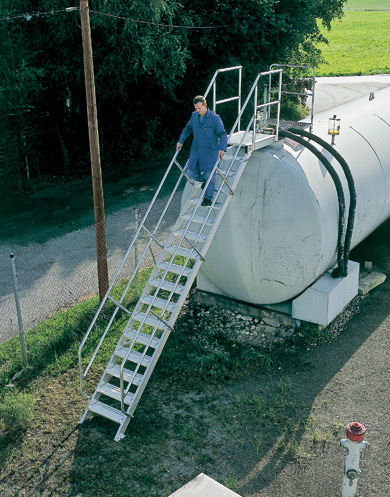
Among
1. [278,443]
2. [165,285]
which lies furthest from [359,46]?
[278,443]

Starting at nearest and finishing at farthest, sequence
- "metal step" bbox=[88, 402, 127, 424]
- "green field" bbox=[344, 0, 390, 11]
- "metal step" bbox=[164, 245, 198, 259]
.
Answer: "metal step" bbox=[88, 402, 127, 424] < "metal step" bbox=[164, 245, 198, 259] < "green field" bbox=[344, 0, 390, 11]

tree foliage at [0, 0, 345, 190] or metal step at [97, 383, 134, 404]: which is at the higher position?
tree foliage at [0, 0, 345, 190]

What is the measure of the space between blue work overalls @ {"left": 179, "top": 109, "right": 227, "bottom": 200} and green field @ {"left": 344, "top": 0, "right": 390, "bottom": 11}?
7827 cm

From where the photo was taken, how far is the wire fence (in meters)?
11.3

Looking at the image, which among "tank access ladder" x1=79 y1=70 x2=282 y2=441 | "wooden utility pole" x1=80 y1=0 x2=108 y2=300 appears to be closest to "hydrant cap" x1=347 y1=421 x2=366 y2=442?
"tank access ladder" x1=79 y1=70 x2=282 y2=441

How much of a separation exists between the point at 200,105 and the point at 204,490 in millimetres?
5111

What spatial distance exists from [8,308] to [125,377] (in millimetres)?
3919

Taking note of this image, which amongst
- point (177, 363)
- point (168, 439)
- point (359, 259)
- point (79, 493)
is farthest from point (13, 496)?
point (359, 259)

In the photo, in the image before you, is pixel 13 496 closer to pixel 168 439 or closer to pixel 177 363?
pixel 168 439

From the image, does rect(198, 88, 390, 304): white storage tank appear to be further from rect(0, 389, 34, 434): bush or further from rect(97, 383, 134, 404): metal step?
rect(0, 389, 34, 434): bush

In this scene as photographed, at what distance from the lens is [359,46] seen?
5169 cm

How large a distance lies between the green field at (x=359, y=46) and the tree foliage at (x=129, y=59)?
12.2 m

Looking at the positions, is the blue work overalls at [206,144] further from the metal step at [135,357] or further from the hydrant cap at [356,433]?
the hydrant cap at [356,433]

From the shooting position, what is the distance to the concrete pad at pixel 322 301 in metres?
9.89
